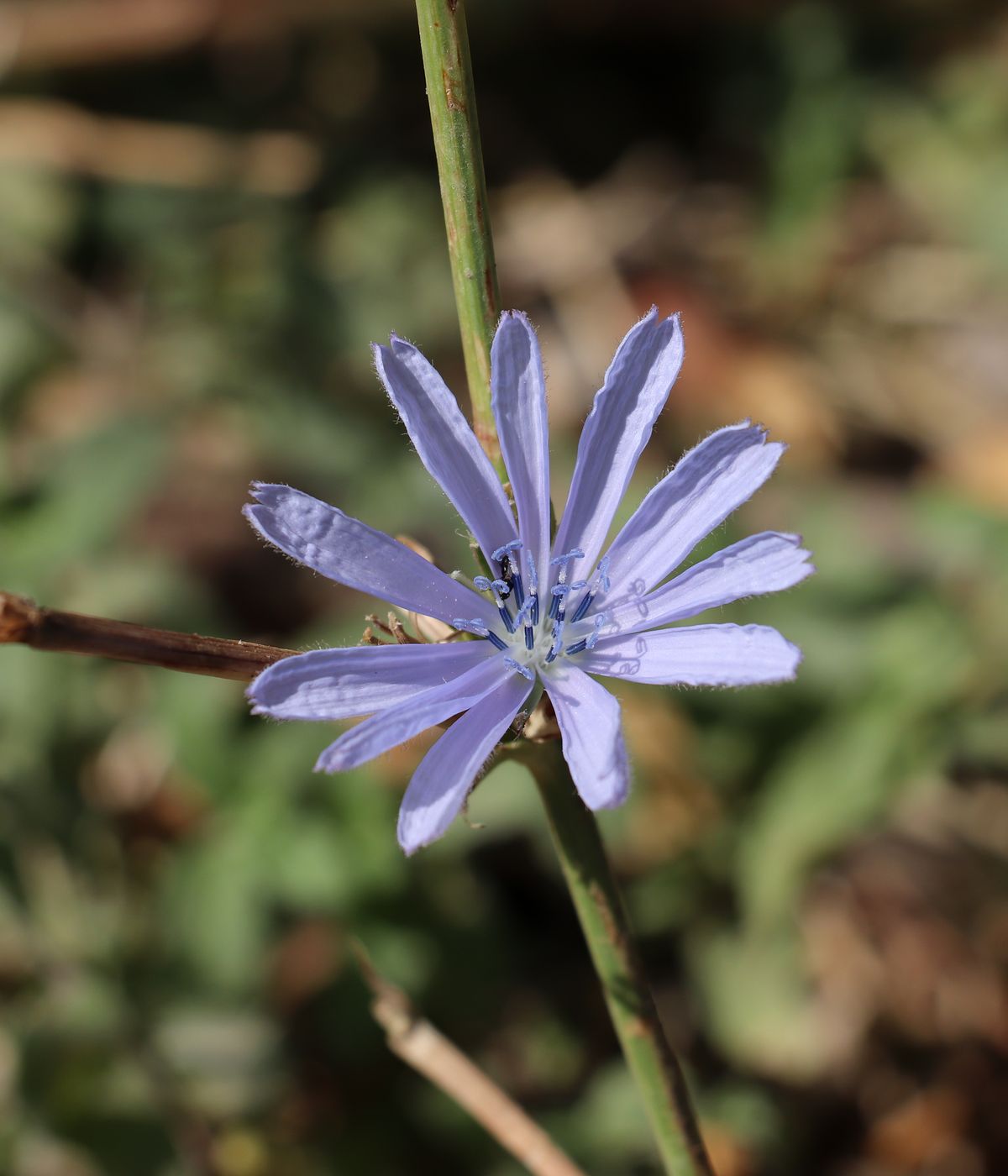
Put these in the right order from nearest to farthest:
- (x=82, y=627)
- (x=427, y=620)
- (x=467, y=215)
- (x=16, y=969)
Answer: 1. (x=82, y=627)
2. (x=467, y=215)
3. (x=427, y=620)
4. (x=16, y=969)

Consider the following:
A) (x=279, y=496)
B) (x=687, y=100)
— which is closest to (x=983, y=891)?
(x=279, y=496)

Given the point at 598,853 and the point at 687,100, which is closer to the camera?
the point at 598,853

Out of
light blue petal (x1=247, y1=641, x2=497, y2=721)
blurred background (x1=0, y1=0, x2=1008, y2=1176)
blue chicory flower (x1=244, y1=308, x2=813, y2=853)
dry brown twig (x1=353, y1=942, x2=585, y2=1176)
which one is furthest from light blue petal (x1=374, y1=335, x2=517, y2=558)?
blurred background (x1=0, y1=0, x2=1008, y2=1176)

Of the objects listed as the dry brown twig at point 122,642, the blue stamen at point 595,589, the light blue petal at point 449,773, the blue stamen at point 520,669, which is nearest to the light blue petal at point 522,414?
the blue stamen at point 595,589

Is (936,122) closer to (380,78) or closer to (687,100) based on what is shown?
(687,100)

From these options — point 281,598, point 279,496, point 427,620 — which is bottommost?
point 427,620

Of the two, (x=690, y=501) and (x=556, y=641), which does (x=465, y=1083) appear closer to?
(x=556, y=641)
